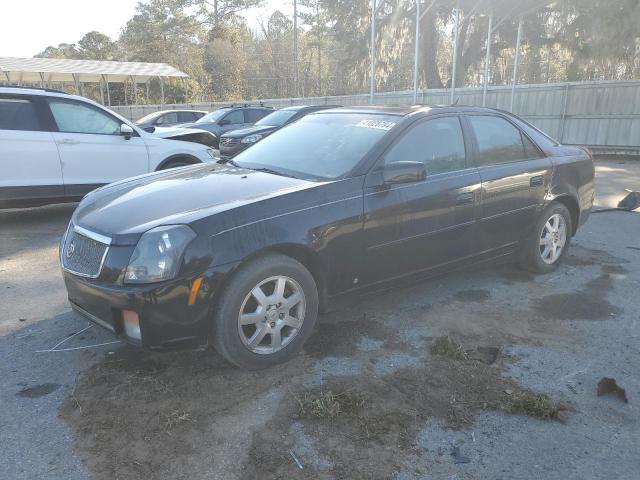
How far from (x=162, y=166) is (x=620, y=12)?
1542 cm

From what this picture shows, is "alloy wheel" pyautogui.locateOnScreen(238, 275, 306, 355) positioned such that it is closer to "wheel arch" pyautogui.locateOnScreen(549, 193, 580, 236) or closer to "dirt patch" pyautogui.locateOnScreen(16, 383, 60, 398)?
"dirt patch" pyautogui.locateOnScreen(16, 383, 60, 398)

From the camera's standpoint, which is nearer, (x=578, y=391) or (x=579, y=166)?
(x=578, y=391)

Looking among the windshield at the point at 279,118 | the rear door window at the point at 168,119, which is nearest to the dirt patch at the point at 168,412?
the windshield at the point at 279,118

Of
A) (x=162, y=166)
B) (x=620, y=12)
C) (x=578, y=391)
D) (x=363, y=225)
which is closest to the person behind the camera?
(x=578, y=391)

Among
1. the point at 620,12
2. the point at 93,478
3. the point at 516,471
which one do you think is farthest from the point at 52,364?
the point at 620,12

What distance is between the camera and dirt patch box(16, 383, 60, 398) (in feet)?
10.2

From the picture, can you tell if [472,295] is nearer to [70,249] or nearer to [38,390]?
[70,249]

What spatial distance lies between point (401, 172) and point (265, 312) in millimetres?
1375

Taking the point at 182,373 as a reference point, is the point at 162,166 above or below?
above

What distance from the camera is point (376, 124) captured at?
13.8 feet

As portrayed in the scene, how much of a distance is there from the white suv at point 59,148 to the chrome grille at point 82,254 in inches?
162

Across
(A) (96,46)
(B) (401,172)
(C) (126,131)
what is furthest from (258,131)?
(A) (96,46)

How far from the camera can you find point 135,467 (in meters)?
2.46

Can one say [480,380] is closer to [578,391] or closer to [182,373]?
[578,391]
